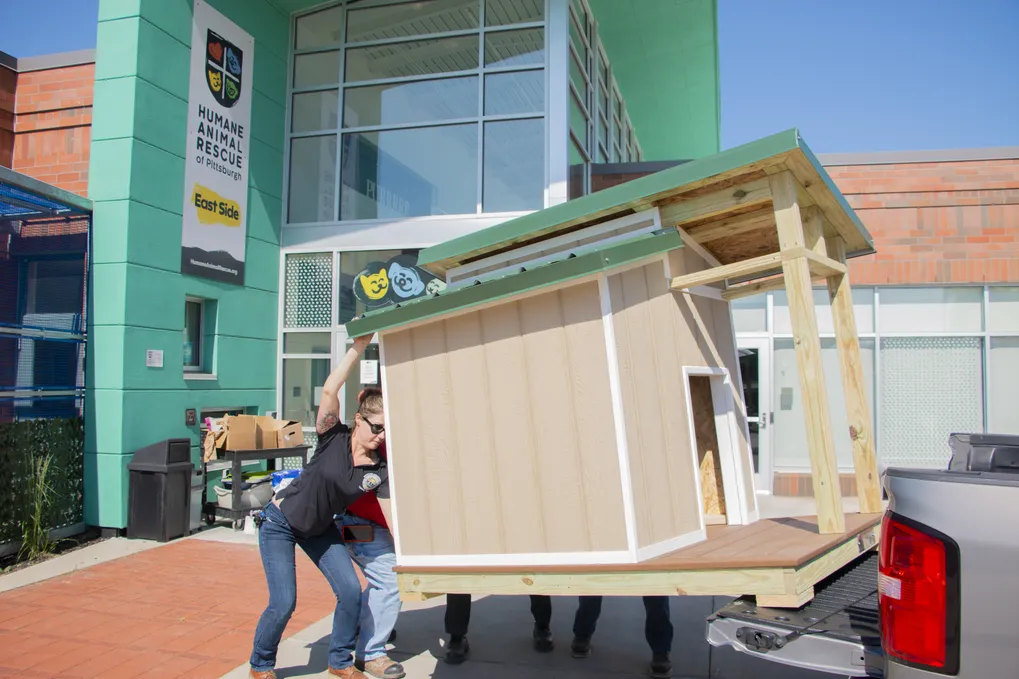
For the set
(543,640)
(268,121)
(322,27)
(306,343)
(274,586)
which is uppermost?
(322,27)

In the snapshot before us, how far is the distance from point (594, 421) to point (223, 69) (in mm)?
8767

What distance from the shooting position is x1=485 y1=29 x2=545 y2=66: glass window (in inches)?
416

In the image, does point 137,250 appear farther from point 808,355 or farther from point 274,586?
point 808,355

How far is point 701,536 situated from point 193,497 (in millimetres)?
6686

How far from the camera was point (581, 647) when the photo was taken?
186 inches

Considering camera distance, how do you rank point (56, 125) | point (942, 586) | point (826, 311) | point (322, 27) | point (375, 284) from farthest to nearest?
point (322, 27)
point (826, 311)
point (375, 284)
point (56, 125)
point (942, 586)

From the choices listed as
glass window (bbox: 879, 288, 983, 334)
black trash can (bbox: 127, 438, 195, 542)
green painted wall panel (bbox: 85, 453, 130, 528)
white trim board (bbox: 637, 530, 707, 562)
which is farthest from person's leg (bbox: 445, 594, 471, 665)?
glass window (bbox: 879, 288, 983, 334)

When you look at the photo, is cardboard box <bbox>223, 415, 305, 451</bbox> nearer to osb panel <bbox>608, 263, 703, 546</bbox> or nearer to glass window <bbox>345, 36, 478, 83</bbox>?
glass window <bbox>345, 36, 478, 83</bbox>

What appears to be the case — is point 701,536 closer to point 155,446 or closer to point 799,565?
point 799,565

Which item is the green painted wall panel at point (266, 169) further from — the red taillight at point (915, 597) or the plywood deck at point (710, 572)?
the red taillight at point (915, 597)

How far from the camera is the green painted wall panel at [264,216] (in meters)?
10.4

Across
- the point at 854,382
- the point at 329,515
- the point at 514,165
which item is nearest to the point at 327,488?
the point at 329,515

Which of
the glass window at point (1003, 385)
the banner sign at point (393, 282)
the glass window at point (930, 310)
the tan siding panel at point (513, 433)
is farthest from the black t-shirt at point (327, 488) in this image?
the glass window at point (1003, 385)

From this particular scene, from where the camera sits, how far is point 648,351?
11.2 ft
